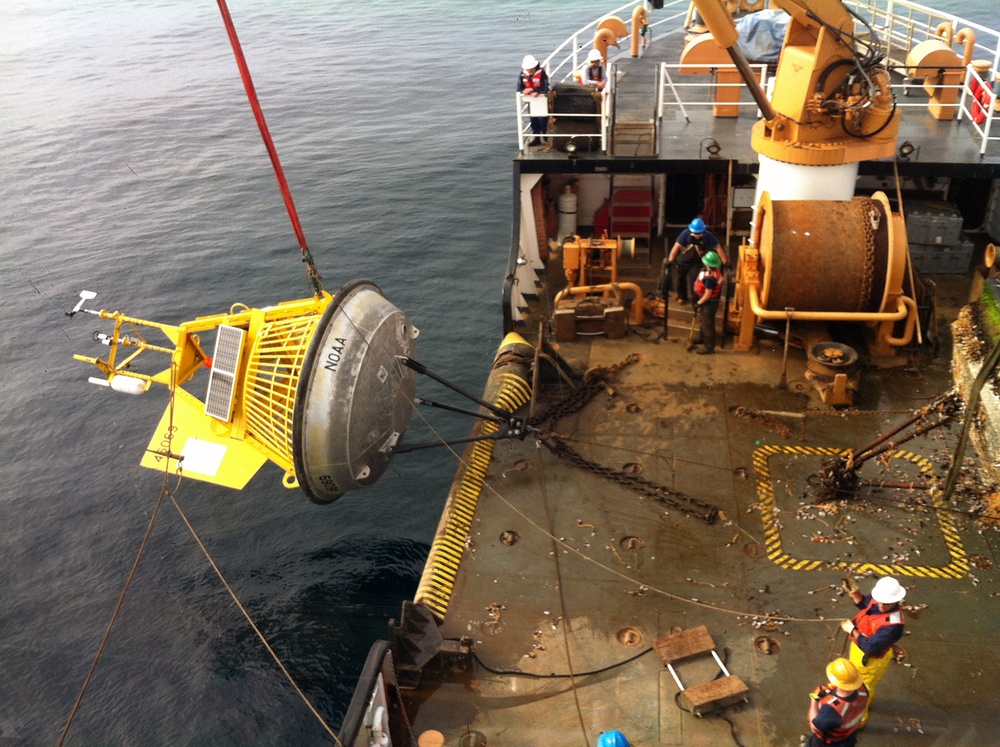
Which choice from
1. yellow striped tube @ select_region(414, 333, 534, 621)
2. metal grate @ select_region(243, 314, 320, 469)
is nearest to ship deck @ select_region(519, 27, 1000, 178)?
yellow striped tube @ select_region(414, 333, 534, 621)

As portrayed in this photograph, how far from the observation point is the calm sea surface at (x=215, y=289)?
37.9 feet

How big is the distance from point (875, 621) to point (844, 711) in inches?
35.8

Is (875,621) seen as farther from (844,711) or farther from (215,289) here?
(215,289)

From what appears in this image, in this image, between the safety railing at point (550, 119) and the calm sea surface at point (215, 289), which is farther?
the safety railing at point (550, 119)

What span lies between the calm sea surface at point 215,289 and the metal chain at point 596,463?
3.49 meters

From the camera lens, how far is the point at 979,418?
996 centimetres

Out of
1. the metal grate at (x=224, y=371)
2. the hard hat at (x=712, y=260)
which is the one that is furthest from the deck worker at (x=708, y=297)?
the metal grate at (x=224, y=371)

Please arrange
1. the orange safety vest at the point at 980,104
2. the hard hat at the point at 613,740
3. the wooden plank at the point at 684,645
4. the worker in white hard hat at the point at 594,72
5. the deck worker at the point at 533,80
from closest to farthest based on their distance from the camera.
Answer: the hard hat at the point at 613,740 → the wooden plank at the point at 684,645 → the orange safety vest at the point at 980,104 → the deck worker at the point at 533,80 → the worker in white hard hat at the point at 594,72

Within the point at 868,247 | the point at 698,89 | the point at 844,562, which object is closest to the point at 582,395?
the point at 844,562

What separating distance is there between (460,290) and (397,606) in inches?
453

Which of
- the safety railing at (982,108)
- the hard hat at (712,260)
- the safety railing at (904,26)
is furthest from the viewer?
the safety railing at (904,26)

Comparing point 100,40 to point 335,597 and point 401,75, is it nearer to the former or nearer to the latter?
point 401,75

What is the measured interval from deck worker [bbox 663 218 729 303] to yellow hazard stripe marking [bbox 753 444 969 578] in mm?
3644

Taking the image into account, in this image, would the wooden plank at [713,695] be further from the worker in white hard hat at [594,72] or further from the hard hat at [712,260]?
the worker in white hard hat at [594,72]
